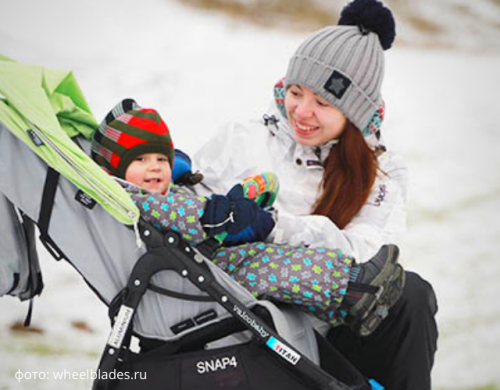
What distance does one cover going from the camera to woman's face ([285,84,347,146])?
169cm

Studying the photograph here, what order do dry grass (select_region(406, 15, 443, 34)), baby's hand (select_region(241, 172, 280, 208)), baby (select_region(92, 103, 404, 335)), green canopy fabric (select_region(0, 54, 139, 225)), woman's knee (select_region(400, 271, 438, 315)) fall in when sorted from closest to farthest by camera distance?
green canopy fabric (select_region(0, 54, 139, 225))
baby (select_region(92, 103, 404, 335))
baby's hand (select_region(241, 172, 280, 208))
woman's knee (select_region(400, 271, 438, 315))
dry grass (select_region(406, 15, 443, 34))

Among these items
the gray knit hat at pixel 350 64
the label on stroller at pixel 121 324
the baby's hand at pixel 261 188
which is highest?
the gray knit hat at pixel 350 64

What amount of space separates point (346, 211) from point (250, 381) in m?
0.64

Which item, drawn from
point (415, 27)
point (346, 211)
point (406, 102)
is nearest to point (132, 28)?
point (406, 102)

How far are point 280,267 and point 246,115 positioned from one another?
2.15m

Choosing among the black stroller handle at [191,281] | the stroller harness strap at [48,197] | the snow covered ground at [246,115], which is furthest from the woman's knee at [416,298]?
the stroller harness strap at [48,197]

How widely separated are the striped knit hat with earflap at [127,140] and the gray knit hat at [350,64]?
475 millimetres

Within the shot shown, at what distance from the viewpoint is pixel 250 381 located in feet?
4.16

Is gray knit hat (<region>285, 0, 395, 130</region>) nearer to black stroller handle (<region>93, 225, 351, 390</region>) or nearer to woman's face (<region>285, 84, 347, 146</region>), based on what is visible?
woman's face (<region>285, 84, 347, 146</region>)

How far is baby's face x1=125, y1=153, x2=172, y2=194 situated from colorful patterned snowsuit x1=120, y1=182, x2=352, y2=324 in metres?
0.11

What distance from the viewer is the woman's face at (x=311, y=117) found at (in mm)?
1694

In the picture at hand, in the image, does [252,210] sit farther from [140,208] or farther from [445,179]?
[445,179]

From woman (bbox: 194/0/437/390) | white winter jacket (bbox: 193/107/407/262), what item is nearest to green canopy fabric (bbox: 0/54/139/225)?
woman (bbox: 194/0/437/390)

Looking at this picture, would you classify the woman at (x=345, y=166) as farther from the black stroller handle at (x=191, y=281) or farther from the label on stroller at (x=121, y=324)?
the label on stroller at (x=121, y=324)
